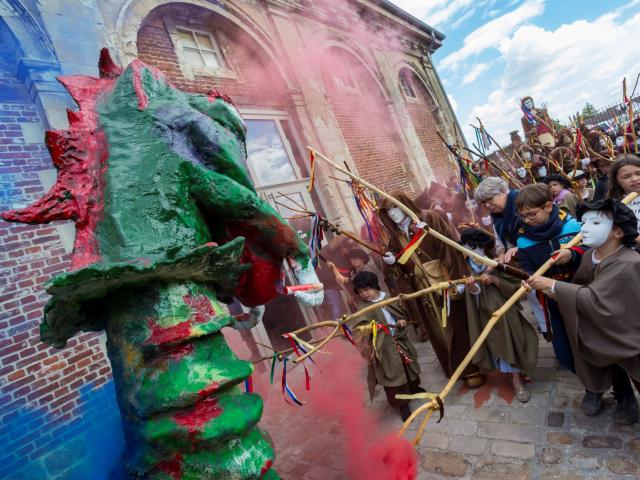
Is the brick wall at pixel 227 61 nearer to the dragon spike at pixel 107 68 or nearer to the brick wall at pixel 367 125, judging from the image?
the brick wall at pixel 367 125

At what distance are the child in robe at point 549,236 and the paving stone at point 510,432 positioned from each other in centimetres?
57

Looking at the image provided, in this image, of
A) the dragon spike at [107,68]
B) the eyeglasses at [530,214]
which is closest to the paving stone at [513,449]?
the eyeglasses at [530,214]

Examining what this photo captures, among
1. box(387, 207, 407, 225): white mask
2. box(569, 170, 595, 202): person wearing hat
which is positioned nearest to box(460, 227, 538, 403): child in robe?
box(387, 207, 407, 225): white mask

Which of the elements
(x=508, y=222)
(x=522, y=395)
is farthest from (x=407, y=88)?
(x=522, y=395)

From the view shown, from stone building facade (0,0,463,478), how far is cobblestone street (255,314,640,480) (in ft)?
6.99

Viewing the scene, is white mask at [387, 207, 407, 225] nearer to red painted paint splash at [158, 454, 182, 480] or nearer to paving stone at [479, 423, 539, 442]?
paving stone at [479, 423, 539, 442]

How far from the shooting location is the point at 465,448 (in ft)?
8.59

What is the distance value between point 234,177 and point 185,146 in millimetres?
195

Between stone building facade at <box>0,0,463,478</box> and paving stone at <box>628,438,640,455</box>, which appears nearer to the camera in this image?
paving stone at <box>628,438,640,455</box>

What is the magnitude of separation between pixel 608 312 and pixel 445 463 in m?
1.56

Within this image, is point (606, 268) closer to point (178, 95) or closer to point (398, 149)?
point (178, 95)

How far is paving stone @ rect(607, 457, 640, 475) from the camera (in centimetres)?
193

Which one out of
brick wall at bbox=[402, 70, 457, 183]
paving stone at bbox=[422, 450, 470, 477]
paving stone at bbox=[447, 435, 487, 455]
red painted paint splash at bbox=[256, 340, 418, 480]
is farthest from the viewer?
brick wall at bbox=[402, 70, 457, 183]

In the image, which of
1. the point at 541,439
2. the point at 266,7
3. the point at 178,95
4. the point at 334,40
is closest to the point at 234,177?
the point at 178,95
